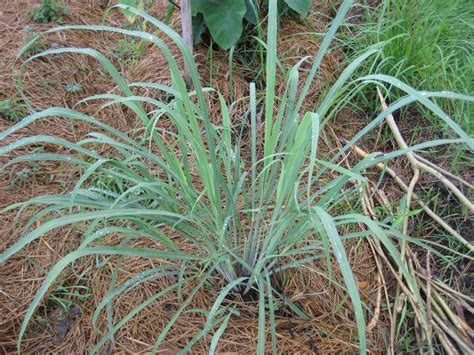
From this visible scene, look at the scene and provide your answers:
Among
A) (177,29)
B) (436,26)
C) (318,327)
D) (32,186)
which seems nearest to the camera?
(318,327)

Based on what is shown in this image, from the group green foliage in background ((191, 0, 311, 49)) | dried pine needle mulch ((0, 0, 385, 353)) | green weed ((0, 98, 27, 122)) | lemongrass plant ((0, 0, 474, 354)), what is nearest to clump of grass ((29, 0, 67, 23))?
dried pine needle mulch ((0, 0, 385, 353))

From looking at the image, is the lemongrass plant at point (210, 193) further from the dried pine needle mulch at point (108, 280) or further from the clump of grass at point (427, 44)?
the clump of grass at point (427, 44)

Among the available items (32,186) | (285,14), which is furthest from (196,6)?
(32,186)

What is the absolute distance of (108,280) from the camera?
4.26 ft

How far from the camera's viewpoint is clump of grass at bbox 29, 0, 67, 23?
6.30 feet

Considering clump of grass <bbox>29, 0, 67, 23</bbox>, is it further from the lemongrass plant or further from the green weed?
the lemongrass plant

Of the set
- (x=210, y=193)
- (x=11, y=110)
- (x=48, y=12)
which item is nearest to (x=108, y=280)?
(x=210, y=193)

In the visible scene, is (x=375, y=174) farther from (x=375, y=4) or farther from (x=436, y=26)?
(x=375, y=4)

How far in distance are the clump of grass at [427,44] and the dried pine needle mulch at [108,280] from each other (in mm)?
166

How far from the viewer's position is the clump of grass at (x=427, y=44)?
162 centimetres

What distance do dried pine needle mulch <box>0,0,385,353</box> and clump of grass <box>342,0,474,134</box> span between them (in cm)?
17

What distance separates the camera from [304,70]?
5.72ft

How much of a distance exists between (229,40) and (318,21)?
46cm

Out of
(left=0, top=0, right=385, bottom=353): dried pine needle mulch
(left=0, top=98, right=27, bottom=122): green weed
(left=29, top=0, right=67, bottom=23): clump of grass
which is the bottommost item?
(left=0, top=0, right=385, bottom=353): dried pine needle mulch
